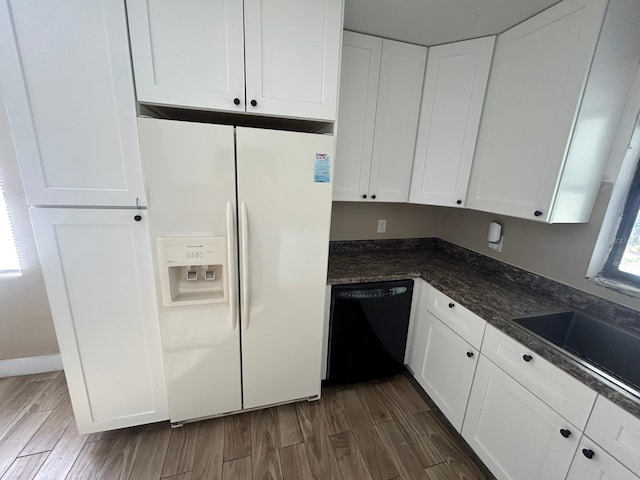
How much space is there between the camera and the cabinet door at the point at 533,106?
1.19m

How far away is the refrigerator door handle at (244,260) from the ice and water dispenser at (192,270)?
3.5 inches

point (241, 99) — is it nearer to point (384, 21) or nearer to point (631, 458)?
point (384, 21)

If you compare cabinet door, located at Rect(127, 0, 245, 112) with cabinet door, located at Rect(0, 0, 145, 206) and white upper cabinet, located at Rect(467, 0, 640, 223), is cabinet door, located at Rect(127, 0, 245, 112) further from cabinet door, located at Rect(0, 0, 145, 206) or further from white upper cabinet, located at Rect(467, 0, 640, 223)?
white upper cabinet, located at Rect(467, 0, 640, 223)

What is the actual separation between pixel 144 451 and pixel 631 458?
2100 mm

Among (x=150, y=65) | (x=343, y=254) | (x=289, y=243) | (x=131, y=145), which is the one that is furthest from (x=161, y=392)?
(x=150, y=65)

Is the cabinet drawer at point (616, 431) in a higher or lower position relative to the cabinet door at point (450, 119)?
lower

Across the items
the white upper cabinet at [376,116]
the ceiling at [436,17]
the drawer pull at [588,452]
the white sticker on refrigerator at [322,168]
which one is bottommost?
the drawer pull at [588,452]

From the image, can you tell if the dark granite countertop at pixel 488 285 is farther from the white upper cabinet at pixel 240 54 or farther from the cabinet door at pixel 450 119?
the white upper cabinet at pixel 240 54

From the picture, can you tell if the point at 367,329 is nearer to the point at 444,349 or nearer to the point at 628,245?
the point at 444,349

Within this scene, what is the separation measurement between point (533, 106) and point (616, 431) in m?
1.44

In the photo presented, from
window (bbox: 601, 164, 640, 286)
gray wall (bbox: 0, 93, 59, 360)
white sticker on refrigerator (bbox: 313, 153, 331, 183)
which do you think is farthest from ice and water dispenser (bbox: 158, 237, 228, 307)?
window (bbox: 601, 164, 640, 286)

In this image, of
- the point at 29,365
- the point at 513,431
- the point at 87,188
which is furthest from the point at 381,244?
the point at 29,365

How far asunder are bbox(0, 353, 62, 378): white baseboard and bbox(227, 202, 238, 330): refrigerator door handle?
1.63m

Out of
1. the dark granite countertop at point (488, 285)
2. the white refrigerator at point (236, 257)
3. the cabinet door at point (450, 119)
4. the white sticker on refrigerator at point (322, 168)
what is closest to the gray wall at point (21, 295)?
the white refrigerator at point (236, 257)
